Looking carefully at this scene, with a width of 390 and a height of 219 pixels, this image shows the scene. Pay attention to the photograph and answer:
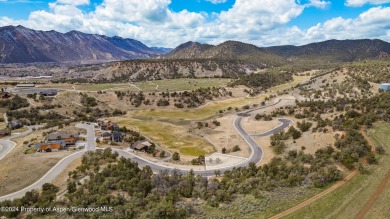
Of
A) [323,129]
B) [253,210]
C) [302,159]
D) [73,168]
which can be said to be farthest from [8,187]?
[323,129]

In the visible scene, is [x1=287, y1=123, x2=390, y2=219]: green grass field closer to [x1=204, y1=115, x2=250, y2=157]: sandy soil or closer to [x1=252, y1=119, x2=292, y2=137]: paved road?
[x1=204, y1=115, x2=250, y2=157]: sandy soil

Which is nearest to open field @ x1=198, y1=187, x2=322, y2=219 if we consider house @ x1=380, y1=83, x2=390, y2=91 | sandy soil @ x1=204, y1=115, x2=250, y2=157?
sandy soil @ x1=204, y1=115, x2=250, y2=157

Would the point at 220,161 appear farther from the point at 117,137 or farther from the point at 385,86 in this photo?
the point at 385,86

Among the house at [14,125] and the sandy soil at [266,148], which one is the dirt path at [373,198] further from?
the house at [14,125]

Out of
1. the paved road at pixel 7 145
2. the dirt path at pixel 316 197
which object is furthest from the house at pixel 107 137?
the dirt path at pixel 316 197

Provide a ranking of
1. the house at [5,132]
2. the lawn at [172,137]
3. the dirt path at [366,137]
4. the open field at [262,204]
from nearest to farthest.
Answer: the open field at [262,204]
the dirt path at [366,137]
the lawn at [172,137]
the house at [5,132]

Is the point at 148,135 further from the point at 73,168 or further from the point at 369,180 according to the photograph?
the point at 369,180
